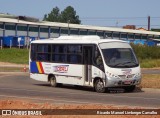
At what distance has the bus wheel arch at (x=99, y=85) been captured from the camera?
81.6ft

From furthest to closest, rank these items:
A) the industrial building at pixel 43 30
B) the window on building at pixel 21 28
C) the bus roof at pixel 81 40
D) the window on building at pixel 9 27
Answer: the window on building at pixel 21 28 < the window on building at pixel 9 27 < the industrial building at pixel 43 30 < the bus roof at pixel 81 40

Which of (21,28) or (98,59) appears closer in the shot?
(98,59)

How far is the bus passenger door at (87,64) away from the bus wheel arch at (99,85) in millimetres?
499

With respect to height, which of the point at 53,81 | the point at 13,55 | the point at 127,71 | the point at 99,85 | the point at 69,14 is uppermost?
the point at 69,14

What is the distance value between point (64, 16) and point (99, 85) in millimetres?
159007

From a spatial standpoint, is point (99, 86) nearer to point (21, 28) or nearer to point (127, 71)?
point (127, 71)

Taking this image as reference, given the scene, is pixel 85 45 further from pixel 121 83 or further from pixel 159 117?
pixel 159 117

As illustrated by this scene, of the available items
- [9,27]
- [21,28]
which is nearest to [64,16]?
[21,28]

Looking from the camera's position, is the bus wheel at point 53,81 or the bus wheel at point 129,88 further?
the bus wheel at point 53,81

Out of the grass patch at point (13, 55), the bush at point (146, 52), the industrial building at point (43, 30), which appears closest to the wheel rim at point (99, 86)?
the bush at point (146, 52)

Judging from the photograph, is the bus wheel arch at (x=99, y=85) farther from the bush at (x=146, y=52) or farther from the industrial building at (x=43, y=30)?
the industrial building at (x=43, y=30)

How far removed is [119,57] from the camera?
25109 millimetres

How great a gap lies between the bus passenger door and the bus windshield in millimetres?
976

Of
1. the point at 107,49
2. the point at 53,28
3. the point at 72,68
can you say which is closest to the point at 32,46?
the point at 72,68
